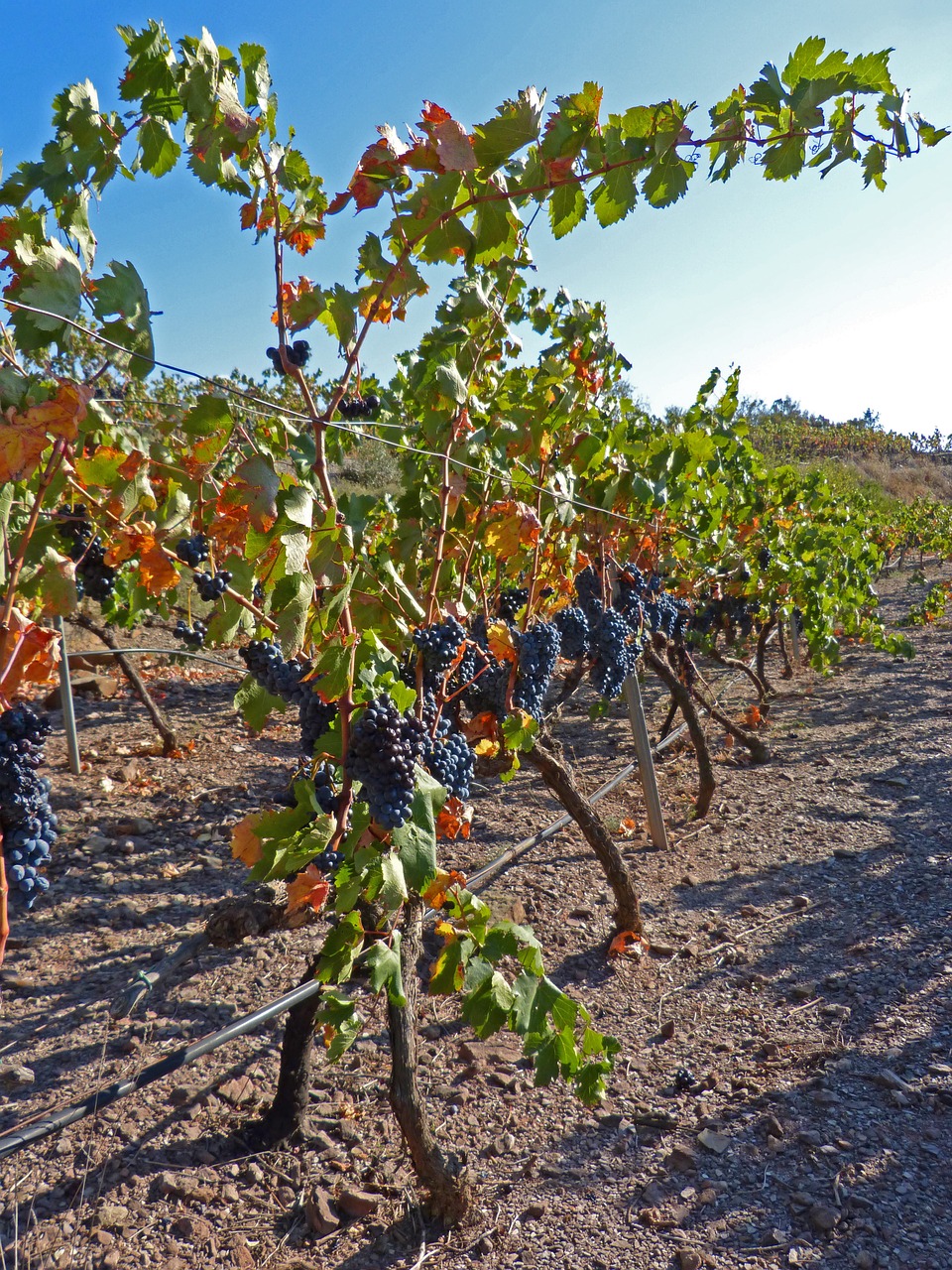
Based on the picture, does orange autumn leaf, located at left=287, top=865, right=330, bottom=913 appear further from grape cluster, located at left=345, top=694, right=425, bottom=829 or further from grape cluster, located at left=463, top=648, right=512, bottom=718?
grape cluster, located at left=463, top=648, right=512, bottom=718

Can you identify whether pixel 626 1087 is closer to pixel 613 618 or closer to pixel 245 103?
pixel 613 618

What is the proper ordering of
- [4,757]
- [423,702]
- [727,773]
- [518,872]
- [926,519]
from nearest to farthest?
[4,757], [423,702], [518,872], [727,773], [926,519]

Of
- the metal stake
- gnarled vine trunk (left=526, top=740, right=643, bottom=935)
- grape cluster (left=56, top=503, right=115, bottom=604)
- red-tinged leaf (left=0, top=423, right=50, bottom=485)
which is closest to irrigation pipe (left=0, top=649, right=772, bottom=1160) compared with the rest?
red-tinged leaf (left=0, top=423, right=50, bottom=485)

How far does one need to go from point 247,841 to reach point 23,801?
44 centimetres

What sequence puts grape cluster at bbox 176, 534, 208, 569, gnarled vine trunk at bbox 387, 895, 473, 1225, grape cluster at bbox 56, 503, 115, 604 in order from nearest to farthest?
gnarled vine trunk at bbox 387, 895, 473, 1225 < grape cluster at bbox 176, 534, 208, 569 < grape cluster at bbox 56, 503, 115, 604

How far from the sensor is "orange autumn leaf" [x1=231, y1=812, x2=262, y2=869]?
1711mm

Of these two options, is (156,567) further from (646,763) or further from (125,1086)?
(646,763)

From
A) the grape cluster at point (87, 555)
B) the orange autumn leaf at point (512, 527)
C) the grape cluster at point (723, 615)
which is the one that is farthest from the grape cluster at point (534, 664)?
the grape cluster at point (723, 615)

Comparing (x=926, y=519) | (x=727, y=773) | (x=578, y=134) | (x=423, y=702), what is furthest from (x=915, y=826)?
(x=926, y=519)

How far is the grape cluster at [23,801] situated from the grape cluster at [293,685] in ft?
1.76

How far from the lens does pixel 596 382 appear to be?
12.8 feet

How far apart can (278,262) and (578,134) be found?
0.65m

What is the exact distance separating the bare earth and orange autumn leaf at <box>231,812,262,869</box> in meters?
1.25

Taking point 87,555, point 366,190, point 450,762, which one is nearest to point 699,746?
point 450,762
